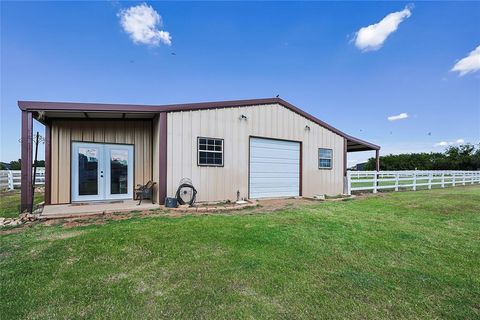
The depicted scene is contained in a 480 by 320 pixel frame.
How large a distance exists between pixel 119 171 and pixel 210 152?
3.34 m

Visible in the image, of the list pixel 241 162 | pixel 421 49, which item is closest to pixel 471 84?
pixel 421 49

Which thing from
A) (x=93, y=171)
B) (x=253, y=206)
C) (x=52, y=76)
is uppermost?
(x=52, y=76)

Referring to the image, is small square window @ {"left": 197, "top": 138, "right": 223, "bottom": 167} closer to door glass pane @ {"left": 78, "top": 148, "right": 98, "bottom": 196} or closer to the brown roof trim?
the brown roof trim

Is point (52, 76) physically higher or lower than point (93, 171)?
higher

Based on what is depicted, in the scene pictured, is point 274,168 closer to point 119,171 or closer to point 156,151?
point 156,151

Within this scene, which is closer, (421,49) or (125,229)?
(125,229)

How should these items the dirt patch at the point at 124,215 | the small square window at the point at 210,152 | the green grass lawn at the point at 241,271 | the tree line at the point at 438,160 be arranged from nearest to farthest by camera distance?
the green grass lawn at the point at 241,271 → the dirt patch at the point at 124,215 → the small square window at the point at 210,152 → the tree line at the point at 438,160

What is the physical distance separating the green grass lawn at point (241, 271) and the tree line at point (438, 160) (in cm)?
5366

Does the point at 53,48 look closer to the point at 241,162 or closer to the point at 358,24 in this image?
the point at 241,162

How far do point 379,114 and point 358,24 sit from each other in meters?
8.14

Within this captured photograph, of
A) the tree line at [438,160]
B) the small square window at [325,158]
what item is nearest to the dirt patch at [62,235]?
the small square window at [325,158]

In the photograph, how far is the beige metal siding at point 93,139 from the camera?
25.6ft

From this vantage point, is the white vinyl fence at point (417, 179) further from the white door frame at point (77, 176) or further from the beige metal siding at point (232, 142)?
the white door frame at point (77, 176)

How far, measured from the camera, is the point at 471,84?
13.8 metres
